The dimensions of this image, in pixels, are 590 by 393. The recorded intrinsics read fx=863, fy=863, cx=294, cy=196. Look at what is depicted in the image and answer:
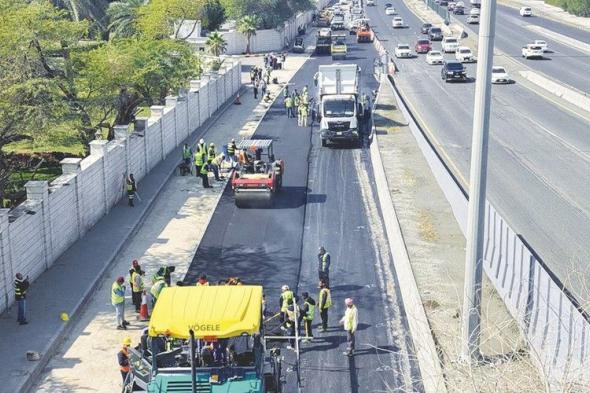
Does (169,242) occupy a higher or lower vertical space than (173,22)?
lower

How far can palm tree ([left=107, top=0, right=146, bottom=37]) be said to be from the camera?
67.2m

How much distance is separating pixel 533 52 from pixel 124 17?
3619 cm

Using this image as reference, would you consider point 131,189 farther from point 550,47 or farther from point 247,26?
point 550,47

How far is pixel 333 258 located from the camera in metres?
27.3

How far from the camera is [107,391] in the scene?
62.1ft

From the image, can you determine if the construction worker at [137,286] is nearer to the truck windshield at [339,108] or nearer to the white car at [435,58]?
the truck windshield at [339,108]

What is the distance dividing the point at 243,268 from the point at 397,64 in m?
55.1

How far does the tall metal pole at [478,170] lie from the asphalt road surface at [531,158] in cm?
200

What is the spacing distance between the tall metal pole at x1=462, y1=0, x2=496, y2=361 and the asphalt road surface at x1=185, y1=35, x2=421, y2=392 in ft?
6.83

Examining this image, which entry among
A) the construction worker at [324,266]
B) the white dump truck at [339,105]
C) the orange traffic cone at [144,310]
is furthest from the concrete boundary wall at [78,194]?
the construction worker at [324,266]

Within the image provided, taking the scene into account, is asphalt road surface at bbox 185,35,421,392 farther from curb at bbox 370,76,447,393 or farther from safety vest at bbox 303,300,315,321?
safety vest at bbox 303,300,315,321

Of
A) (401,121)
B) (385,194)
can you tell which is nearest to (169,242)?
(385,194)

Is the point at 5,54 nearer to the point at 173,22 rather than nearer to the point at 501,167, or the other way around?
the point at 501,167

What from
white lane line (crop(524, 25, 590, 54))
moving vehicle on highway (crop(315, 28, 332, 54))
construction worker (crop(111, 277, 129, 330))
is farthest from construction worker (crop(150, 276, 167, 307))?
moving vehicle on highway (crop(315, 28, 332, 54))
